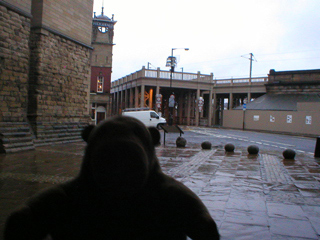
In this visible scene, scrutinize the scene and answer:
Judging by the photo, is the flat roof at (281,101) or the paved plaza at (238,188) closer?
the paved plaza at (238,188)

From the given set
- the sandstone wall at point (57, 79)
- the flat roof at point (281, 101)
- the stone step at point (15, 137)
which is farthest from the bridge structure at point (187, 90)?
the stone step at point (15, 137)

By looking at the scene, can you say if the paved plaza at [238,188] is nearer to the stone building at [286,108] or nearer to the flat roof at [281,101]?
the stone building at [286,108]

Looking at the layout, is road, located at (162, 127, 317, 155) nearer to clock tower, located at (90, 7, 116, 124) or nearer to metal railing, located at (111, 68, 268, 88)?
clock tower, located at (90, 7, 116, 124)

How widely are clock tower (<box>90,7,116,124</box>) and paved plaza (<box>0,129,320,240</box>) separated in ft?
92.9

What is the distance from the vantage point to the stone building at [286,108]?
95.4 feet

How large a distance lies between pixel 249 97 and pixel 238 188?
1574 inches

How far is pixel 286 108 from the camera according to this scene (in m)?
32.1

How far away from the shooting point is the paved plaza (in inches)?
137

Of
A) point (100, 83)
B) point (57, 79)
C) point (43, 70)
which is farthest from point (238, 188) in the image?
point (100, 83)

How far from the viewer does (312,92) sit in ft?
113

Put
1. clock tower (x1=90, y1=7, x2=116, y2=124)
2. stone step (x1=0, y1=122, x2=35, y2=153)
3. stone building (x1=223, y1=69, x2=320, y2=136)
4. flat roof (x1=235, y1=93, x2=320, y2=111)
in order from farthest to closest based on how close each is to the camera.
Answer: clock tower (x1=90, y1=7, x2=116, y2=124) → flat roof (x1=235, y1=93, x2=320, y2=111) → stone building (x1=223, y1=69, x2=320, y2=136) → stone step (x1=0, y1=122, x2=35, y2=153)

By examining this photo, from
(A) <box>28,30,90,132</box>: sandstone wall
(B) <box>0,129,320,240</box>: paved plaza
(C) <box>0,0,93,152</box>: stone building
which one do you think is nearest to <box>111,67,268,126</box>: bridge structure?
(A) <box>28,30,90,132</box>: sandstone wall

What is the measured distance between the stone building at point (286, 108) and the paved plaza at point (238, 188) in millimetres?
22821

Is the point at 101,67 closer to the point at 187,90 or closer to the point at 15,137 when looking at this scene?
the point at 187,90
